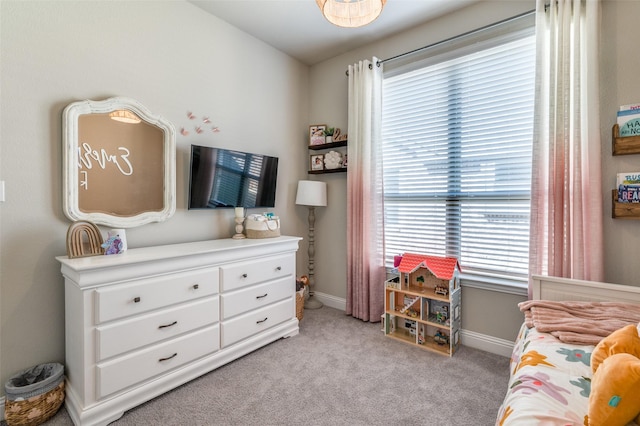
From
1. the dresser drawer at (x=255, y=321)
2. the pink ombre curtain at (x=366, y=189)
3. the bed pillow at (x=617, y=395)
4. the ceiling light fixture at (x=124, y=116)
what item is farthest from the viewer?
the pink ombre curtain at (x=366, y=189)

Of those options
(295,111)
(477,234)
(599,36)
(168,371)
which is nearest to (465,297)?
(477,234)

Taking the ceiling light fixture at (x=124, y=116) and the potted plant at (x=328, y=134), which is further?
the potted plant at (x=328, y=134)

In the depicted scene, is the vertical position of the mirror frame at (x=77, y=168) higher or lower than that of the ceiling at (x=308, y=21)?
lower

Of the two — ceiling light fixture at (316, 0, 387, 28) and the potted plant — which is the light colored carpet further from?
ceiling light fixture at (316, 0, 387, 28)

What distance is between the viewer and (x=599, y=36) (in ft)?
5.98

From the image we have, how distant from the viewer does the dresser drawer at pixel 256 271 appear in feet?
7.02

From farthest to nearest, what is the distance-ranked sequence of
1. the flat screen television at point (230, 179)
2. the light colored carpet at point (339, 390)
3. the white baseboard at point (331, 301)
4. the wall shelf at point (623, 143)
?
the white baseboard at point (331, 301), the flat screen television at point (230, 179), the wall shelf at point (623, 143), the light colored carpet at point (339, 390)

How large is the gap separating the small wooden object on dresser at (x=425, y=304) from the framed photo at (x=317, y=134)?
1.60 meters

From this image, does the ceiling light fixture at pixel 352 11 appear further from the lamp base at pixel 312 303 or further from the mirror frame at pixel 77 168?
the lamp base at pixel 312 303

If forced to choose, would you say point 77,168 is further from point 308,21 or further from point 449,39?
point 449,39

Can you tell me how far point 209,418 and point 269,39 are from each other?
317 cm

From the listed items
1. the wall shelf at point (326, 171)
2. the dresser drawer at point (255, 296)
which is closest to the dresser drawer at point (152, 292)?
the dresser drawer at point (255, 296)

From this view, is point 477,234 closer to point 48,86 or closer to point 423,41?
point 423,41

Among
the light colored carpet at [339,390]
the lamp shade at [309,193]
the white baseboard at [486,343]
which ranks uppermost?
the lamp shade at [309,193]
